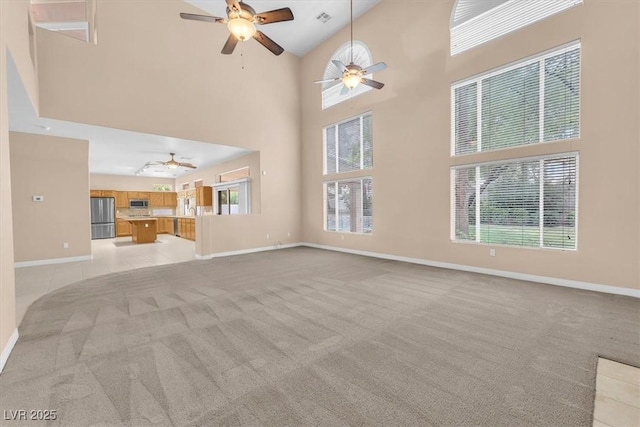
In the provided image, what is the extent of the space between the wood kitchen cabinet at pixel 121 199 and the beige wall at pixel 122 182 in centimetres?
29

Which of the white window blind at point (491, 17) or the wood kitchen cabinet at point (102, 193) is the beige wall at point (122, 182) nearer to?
the wood kitchen cabinet at point (102, 193)

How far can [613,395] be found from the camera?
5.71ft

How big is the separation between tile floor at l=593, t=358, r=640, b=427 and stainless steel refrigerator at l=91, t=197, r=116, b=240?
1450 centimetres

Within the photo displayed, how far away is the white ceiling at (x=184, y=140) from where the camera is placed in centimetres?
515

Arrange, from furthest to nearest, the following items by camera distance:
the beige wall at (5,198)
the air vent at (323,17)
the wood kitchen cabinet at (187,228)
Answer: the wood kitchen cabinet at (187,228)
the air vent at (323,17)
the beige wall at (5,198)

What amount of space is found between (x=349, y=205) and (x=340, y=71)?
3.46m

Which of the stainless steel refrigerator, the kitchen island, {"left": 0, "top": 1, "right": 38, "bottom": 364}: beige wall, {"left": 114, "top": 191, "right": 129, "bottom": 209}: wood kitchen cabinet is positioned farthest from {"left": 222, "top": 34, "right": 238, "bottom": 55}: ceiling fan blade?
{"left": 114, "top": 191, "right": 129, "bottom": 209}: wood kitchen cabinet

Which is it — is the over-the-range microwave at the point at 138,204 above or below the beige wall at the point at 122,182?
below

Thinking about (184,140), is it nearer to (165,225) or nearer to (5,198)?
(5,198)

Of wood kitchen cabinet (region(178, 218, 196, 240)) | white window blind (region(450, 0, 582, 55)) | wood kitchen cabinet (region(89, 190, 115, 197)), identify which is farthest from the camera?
wood kitchen cabinet (region(89, 190, 115, 197))

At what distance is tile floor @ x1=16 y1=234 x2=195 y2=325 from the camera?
158 inches

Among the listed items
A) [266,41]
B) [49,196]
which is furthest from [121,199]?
[266,41]

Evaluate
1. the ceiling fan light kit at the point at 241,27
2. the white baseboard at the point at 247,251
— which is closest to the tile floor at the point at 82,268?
the white baseboard at the point at 247,251

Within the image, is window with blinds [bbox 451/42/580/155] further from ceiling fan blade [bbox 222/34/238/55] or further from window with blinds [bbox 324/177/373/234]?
ceiling fan blade [bbox 222/34/238/55]
